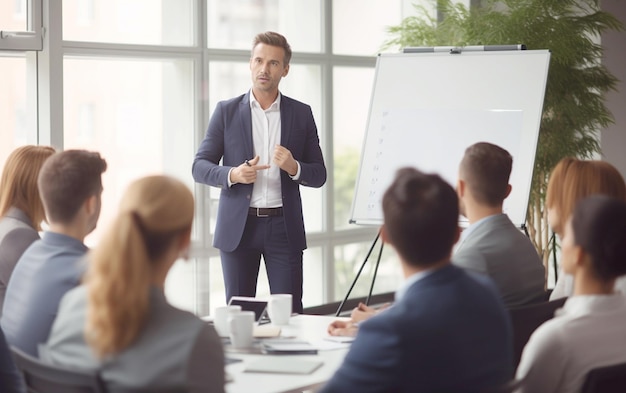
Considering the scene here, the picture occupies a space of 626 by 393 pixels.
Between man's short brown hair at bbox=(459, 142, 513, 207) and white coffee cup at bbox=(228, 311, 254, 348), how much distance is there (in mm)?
879

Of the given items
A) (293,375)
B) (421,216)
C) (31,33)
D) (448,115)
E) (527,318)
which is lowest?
(293,375)

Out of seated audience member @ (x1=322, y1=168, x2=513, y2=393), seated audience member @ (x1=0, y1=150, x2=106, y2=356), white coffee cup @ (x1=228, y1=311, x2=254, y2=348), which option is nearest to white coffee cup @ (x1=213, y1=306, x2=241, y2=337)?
white coffee cup @ (x1=228, y1=311, x2=254, y2=348)

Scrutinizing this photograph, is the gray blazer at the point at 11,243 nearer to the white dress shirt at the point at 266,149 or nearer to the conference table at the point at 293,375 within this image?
the conference table at the point at 293,375

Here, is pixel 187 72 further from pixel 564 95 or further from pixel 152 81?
pixel 564 95

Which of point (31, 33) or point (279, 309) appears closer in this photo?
point (279, 309)

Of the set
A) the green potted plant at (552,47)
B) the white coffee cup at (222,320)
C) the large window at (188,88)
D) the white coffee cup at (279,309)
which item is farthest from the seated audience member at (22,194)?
the green potted plant at (552,47)

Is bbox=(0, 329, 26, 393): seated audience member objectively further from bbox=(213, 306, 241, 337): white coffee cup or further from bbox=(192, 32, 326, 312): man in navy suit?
bbox=(192, 32, 326, 312): man in navy suit

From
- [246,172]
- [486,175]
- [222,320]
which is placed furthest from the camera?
[246,172]

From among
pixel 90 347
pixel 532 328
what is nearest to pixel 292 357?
pixel 532 328

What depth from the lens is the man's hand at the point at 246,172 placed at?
14.2 feet

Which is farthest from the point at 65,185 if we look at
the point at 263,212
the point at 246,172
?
the point at 263,212

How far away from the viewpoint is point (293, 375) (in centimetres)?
241

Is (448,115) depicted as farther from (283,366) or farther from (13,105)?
(283,366)

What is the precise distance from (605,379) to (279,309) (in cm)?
131
